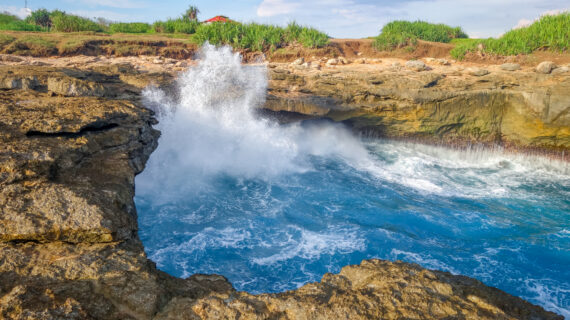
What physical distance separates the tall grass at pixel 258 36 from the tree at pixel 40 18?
→ 8.42m

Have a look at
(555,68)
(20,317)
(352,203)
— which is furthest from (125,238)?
(555,68)

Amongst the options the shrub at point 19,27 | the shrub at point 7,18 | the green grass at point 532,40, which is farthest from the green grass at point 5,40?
A: the green grass at point 532,40

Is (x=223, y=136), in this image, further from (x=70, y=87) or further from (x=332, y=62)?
(x=332, y=62)

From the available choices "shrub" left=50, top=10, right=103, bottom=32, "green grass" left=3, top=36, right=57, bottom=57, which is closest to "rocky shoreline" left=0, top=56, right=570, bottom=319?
"green grass" left=3, top=36, right=57, bottom=57

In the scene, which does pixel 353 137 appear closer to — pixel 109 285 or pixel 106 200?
pixel 106 200

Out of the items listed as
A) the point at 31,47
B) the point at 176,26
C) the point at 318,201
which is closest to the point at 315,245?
the point at 318,201

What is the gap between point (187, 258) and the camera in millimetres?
5324

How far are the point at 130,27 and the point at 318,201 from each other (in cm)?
1469

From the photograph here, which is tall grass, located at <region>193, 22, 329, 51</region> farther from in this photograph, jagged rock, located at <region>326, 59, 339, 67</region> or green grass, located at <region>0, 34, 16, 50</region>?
green grass, located at <region>0, 34, 16, 50</region>

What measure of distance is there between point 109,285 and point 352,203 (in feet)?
18.0

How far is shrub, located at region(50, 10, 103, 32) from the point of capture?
1530cm

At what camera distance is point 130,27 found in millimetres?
17016

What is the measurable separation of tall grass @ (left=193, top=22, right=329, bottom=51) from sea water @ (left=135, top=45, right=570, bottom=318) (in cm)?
206

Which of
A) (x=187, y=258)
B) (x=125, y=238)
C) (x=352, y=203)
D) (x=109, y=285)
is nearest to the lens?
(x=109, y=285)
